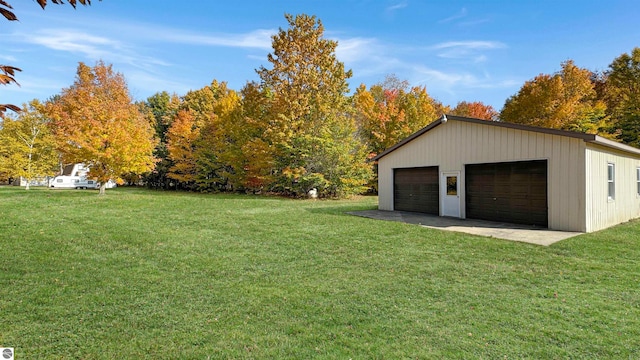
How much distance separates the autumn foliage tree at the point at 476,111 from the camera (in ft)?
110

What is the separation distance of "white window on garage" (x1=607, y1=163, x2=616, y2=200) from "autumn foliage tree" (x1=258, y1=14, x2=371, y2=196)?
13.0m

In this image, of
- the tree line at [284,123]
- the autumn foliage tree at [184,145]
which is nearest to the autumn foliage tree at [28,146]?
the tree line at [284,123]

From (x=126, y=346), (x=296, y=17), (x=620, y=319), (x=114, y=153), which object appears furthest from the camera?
(x=296, y=17)

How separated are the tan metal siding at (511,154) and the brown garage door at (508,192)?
24 centimetres

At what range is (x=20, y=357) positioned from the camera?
9.29ft

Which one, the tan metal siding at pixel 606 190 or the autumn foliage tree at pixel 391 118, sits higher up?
the autumn foliage tree at pixel 391 118

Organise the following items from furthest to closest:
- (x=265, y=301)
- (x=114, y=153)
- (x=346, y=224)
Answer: (x=114, y=153), (x=346, y=224), (x=265, y=301)

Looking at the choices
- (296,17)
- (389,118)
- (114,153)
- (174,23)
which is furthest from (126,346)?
(389,118)

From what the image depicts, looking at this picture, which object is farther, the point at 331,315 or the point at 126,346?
the point at 331,315

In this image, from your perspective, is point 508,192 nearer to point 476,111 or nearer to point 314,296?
point 314,296

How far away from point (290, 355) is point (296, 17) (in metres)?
22.7

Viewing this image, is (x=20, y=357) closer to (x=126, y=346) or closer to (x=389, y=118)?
(x=126, y=346)

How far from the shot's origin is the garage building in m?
8.95

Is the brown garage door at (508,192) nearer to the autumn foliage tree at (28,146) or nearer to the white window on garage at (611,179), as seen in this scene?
the white window on garage at (611,179)
